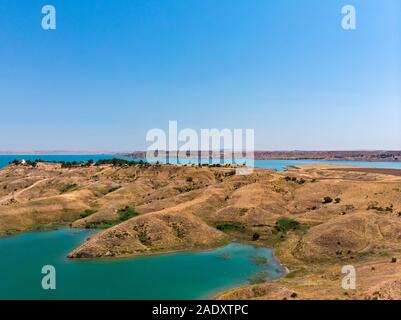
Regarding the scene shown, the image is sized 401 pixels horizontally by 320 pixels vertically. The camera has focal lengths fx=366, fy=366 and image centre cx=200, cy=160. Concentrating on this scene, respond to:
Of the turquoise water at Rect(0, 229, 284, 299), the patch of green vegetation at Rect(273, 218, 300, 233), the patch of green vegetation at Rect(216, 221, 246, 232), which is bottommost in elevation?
the turquoise water at Rect(0, 229, 284, 299)

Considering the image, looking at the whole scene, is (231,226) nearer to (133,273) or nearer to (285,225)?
(285,225)

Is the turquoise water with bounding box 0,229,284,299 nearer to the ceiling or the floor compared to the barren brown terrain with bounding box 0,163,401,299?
nearer to the floor

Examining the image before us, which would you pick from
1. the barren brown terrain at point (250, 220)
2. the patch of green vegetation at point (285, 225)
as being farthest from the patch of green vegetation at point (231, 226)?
the patch of green vegetation at point (285, 225)

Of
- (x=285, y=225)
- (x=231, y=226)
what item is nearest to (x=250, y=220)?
(x=231, y=226)

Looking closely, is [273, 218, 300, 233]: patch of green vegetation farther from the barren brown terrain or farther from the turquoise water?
the turquoise water

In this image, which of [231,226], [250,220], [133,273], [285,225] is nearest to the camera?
[133,273]

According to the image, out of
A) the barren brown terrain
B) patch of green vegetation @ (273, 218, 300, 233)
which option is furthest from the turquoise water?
patch of green vegetation @ (273, 218, 300, 233)
